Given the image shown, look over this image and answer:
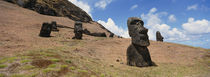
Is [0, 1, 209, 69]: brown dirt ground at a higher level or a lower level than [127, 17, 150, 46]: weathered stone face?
lower

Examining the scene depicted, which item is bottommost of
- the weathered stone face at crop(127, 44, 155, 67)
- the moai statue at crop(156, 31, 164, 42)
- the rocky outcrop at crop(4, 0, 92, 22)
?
the weathered stone face at crop(127, 44, 155, 67)

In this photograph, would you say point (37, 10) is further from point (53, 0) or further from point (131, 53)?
point (131, 53)

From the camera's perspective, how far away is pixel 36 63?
953 centimetres

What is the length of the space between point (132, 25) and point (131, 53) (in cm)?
333

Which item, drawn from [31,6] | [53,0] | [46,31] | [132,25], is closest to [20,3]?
[31,6]

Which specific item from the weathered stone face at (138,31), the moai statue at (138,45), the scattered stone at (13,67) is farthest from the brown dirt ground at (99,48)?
the scattered stone at (13,67)

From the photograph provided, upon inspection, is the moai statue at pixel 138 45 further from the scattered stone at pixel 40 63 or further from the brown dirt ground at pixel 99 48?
the scattered stone at pixel 40 63

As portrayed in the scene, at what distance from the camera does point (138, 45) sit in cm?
1463

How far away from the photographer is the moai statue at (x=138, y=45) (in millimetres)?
14312

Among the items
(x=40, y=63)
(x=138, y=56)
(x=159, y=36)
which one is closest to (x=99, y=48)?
(x=138, y=56)

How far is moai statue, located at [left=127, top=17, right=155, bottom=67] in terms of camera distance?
1431 cm

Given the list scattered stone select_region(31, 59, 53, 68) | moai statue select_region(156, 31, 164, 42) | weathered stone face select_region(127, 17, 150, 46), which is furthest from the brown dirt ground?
moai statue select_region(156, 31, 164, 42)

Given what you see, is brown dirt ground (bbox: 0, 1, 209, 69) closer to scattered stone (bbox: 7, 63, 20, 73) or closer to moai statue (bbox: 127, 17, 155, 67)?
moai statue (bbox: 127, 17, 155, 67)

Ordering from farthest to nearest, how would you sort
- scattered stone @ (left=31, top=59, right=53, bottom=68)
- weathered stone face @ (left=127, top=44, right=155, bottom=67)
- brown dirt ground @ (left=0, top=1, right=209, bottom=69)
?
A: brown dirt ground @ (left=0, top=1, right=209, bottom=69) → weathered stone face @ (left=127, top=44, right=155, bottom=67) → scattered stone @ (left=31, top=59, right=53, bottom=68)
